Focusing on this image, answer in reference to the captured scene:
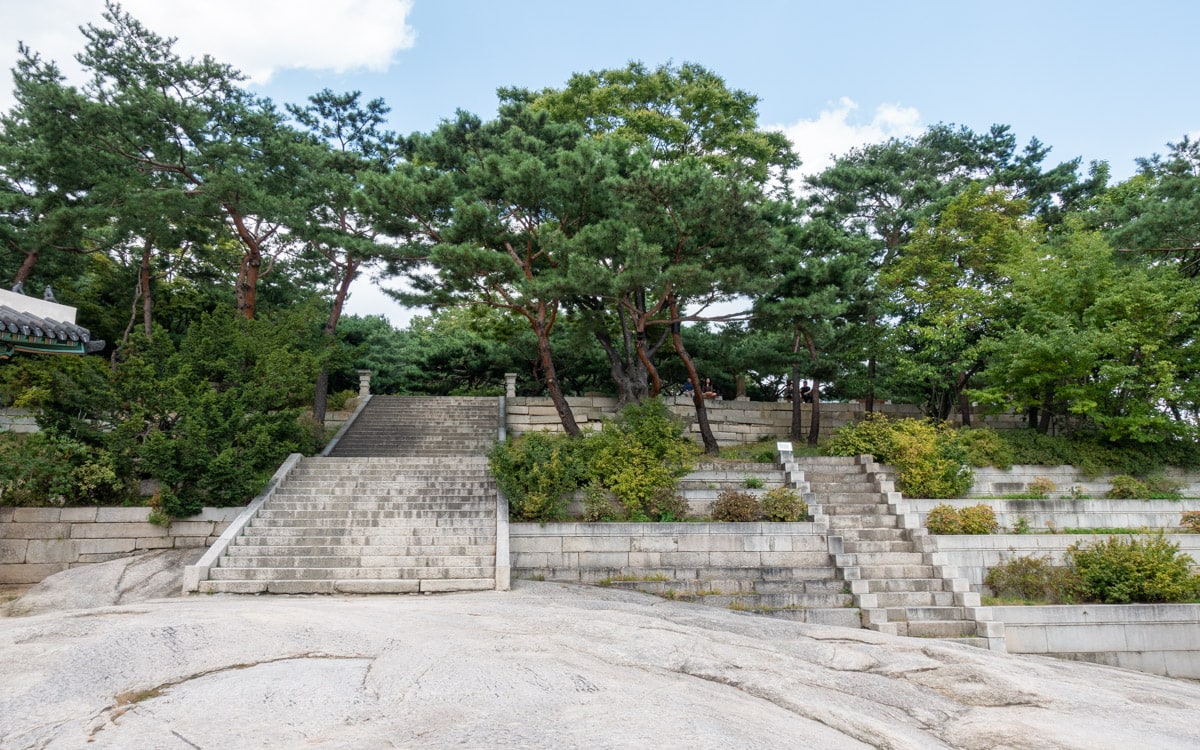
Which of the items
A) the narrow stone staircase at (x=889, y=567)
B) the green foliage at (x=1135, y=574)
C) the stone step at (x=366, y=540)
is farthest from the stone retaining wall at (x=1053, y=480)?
the stone step at (x=366, y=540)

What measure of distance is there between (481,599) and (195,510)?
6273 mm

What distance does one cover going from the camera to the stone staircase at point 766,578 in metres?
10.9

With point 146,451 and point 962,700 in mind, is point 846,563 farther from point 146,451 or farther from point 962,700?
point 146,451

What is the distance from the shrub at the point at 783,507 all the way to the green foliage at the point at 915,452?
3.32 metres

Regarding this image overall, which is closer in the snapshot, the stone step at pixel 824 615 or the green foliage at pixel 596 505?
the stone step at pixel 824 615

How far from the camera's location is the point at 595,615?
323 inches

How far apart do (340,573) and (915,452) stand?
463 inches

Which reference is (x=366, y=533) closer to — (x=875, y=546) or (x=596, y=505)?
(x=596, y=505)

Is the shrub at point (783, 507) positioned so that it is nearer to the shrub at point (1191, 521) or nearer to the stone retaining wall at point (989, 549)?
the stone retaining wall at point (989, 549)

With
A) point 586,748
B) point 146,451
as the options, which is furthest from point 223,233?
point 586,748

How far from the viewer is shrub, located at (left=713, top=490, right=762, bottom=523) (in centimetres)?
1233

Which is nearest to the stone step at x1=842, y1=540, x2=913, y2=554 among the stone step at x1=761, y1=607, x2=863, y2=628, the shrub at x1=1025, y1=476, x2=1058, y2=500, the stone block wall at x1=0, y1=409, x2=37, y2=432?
the stone step at x1=761, y1=607, x2=863, y2=628

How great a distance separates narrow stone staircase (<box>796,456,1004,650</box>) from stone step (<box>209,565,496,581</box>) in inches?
245

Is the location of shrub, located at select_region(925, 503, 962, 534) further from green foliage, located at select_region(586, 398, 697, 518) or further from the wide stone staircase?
the wide stone staircase
